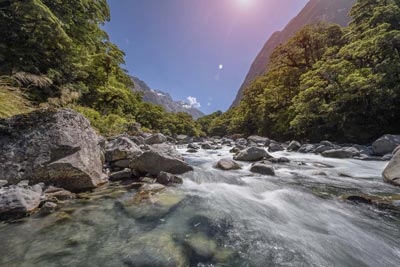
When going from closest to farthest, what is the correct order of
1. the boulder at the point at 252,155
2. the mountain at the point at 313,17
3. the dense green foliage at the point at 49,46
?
the dense green foliage at the point at 49,46 → the boulder at the point at 252,155 → the mountain at the point at 313,17

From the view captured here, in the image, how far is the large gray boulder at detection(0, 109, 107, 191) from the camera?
376 centimetres

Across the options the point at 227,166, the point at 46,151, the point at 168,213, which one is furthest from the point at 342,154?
the point at 46,151

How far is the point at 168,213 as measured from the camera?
342cm

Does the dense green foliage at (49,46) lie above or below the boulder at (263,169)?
above

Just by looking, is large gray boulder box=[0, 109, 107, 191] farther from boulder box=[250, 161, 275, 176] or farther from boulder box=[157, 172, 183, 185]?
boulder box=[250, 161, 275, 176]

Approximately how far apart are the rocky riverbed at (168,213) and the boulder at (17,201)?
0.04ft

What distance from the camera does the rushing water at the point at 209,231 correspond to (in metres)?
2.22

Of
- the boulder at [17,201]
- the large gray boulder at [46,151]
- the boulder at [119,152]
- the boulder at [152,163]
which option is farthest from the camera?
the boulder at [119,152]

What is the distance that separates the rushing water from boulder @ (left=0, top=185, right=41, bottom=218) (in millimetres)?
216

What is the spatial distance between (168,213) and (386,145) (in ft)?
41.2

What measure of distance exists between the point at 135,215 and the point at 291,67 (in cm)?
2876

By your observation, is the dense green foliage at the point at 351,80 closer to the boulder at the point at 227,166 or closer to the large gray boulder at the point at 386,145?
the large gray boulder at the point at 386,145

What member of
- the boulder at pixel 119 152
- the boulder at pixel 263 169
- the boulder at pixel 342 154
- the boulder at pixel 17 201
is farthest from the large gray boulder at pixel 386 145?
the boulder at pixel 17 201

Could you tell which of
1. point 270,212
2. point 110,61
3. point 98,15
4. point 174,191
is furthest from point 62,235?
point 110,61
